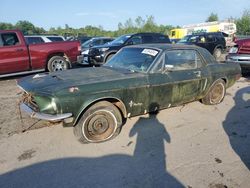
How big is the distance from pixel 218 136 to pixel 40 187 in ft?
10.4

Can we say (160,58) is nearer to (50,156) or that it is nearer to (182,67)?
(182,67)

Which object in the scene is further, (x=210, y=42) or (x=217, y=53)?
(x=217, y=53)

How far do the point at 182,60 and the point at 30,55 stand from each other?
20.6 feet

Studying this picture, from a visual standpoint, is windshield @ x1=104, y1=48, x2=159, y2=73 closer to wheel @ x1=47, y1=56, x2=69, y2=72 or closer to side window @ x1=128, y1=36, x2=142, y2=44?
A: wheel @ x1=47, y1=56, x2=69, y2=72

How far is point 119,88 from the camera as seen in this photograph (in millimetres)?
4168

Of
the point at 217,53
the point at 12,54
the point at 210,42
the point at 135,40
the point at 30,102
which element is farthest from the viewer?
the point at 217,53

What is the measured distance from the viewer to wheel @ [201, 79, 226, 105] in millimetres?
6011

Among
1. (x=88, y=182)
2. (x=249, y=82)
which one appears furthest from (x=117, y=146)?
(x=249, y=82)

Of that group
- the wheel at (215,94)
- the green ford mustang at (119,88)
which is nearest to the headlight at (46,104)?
the green ford mustang at (119,88)

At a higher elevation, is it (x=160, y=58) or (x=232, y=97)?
(x=160, y=58)

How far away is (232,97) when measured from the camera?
7.09m

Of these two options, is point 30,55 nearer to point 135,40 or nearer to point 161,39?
point 135,40

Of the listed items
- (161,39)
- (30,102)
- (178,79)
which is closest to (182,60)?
(178,79)

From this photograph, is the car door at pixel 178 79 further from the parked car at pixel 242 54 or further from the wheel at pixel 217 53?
the wheel at pixel 217 53
